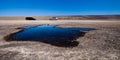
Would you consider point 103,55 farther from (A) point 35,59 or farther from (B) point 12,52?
(B) point 12,52

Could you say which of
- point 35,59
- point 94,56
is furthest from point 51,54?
point 94,56

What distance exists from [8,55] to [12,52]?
0.80 m

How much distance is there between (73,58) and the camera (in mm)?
10234

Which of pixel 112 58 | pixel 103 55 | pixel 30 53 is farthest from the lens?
pixel 30 53

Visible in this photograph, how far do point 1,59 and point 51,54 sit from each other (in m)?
3.67

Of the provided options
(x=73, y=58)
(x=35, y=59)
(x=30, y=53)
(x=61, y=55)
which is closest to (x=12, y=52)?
(x=30, y=53)

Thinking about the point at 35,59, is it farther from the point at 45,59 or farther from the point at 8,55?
the point at 8,55

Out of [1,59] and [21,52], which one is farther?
[21,52]

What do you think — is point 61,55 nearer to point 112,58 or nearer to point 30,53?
point 30,53

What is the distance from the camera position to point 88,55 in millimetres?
10859

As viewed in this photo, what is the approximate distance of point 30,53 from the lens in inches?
452

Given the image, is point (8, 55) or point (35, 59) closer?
point (35, 59)

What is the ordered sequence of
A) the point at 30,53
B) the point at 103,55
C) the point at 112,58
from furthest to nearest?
the point at 30,53
the point at 103,55
the point at 112,58

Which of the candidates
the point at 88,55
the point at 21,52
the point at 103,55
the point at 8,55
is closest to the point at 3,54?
the point at 8,55
